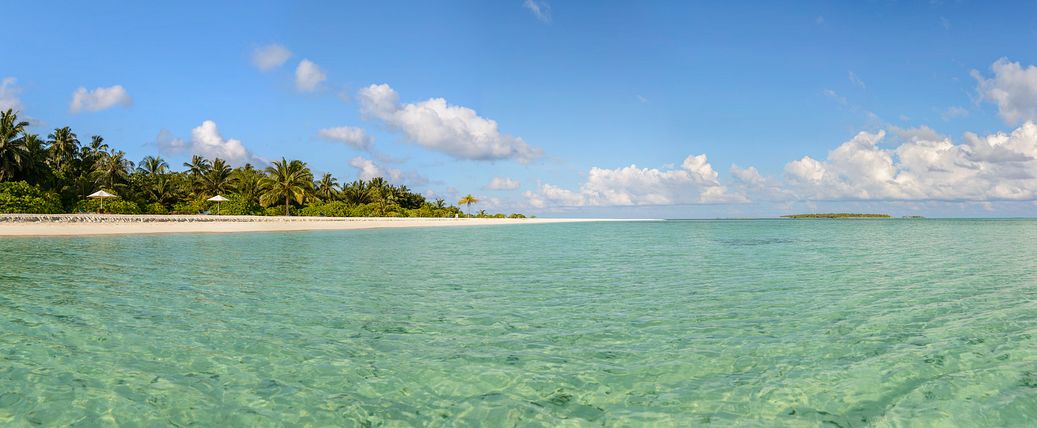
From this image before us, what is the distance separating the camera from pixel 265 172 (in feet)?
253

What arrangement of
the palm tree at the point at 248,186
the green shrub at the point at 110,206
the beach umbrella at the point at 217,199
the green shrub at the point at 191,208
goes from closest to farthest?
the green shrub at the point at 110,206
the beach umbrella at the point at 217,199
the green shrub at the point at 191,208
the palm tree at the point at 248,186

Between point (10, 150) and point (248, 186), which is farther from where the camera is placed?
point (248, 186)

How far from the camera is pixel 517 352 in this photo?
688 centimetres

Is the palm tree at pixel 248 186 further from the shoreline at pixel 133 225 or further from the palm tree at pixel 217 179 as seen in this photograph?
the shoreline at pixel 133 225

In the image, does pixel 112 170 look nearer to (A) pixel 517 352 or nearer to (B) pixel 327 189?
(B) pixel 327 189

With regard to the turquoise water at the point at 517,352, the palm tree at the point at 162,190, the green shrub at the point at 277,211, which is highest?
the palm tree at the point at 162,190

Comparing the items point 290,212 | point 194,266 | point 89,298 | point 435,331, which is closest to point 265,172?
point 290,212

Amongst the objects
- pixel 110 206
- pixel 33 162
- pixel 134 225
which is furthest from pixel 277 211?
pixel 134 225

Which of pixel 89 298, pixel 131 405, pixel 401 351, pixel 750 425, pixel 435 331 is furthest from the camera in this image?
pixel 89 298

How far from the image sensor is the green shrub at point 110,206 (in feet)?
177

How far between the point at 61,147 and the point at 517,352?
76970mm

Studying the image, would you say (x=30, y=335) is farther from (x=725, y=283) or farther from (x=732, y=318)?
(x=725, y=283)

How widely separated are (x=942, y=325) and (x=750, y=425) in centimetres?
608

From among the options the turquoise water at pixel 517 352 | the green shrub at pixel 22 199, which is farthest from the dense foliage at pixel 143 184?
the turquoise water at pixel 517 352
